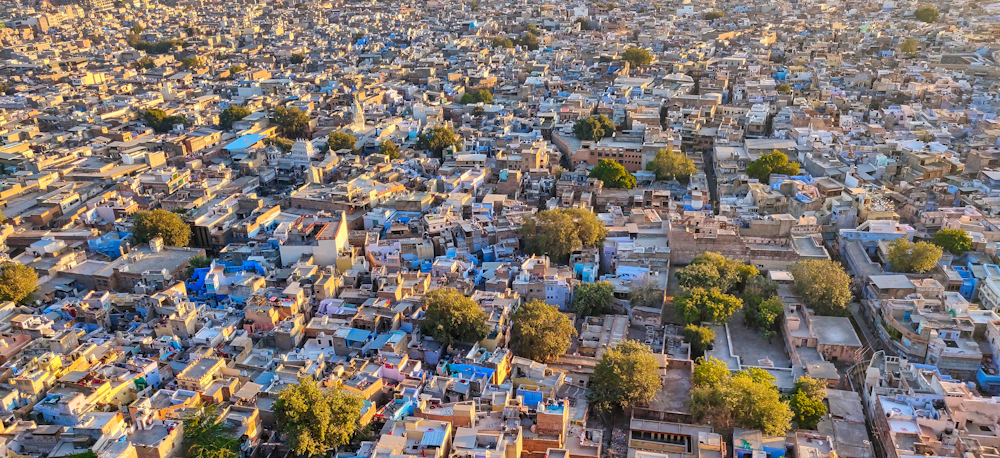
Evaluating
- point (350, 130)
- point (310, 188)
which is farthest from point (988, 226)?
point (350, 130)

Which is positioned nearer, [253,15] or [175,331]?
[175,331]

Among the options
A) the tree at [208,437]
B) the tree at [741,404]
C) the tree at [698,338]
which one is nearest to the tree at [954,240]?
the tree at [698,338]

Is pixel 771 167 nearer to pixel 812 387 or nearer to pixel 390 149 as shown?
pixel 812 387

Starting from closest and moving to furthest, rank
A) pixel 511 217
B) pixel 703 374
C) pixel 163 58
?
pixel 703 374 < pixel 511 217 < pixel 163 58

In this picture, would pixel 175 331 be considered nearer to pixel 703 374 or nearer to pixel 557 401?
pixel 557 401

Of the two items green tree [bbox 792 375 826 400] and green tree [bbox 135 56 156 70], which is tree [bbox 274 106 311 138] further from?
green tree [bbox 792 375 826 400]
